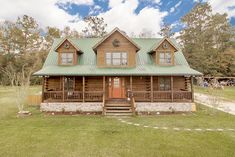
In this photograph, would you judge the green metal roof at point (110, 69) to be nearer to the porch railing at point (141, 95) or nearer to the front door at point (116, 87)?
the front door at point (116, 87)

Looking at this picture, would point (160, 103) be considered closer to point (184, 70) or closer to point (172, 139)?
point (184, 70)

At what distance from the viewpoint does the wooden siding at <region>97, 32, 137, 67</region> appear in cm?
1722

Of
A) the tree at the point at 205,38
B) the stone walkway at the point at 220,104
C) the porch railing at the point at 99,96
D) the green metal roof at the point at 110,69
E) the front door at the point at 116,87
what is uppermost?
the tree at the point at 205,38

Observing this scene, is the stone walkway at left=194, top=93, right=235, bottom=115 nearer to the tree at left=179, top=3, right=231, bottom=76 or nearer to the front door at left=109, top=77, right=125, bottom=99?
the front door at left=109, top=77, right=125, bottom=99

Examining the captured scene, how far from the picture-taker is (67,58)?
17562 mm

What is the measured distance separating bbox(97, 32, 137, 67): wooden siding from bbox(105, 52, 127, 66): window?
302mm

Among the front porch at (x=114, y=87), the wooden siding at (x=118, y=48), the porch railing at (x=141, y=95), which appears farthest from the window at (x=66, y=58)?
the porch railing at (x=141, y=95)

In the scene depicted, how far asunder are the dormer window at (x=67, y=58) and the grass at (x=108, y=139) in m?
6.84

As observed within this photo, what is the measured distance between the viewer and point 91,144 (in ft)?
27.5

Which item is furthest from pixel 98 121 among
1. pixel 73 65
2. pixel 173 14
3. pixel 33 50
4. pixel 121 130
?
pixel 173 14

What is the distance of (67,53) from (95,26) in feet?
99.9

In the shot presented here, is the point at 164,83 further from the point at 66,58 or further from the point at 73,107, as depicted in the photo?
the point at 66,58

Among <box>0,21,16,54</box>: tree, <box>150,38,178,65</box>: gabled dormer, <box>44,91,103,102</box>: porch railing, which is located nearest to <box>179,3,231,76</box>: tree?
<box>150,38,178,65</box>: gabled dormer

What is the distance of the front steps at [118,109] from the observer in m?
14.8
